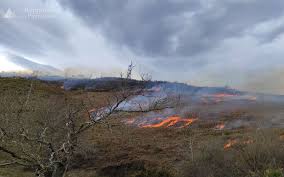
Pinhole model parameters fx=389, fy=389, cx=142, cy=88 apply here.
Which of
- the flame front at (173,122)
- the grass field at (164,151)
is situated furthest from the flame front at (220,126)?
the flame front at (173,122)

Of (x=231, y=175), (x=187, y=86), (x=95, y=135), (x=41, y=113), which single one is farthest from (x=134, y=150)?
(x=187, y=86)

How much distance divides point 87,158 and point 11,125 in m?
10.1

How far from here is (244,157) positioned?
16.8m

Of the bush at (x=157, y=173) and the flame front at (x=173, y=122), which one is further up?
the flame front at (x=173, y=122)

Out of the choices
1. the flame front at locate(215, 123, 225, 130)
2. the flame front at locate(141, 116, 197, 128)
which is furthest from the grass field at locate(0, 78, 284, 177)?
the flame front at locate(141, 116, 197, 128)

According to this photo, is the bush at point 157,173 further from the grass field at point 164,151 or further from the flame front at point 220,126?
the flame front at point 220,126

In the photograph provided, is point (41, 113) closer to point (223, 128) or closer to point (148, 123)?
point (223, 128)

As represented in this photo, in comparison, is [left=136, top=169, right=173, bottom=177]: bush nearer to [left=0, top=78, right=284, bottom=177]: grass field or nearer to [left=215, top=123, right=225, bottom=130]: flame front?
[left=0, top=78, right=284, bottom=177]: grass field

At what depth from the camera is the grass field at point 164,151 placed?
1667cm

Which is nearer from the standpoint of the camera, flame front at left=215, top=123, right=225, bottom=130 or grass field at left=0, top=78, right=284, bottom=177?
grass field at left=0, top=78, right=284, bottom=177

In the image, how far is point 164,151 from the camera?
28.6 metres

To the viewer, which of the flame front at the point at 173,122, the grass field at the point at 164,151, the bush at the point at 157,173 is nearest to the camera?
the grass field at the point at 164,151

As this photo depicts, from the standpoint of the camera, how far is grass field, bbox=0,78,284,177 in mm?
16672

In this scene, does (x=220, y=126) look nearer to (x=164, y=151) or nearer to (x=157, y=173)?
(x=164, y=151)
